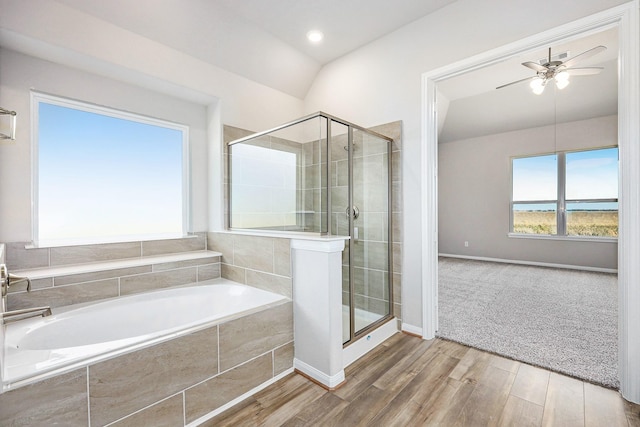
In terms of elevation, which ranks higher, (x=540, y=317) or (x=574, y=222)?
(x=574, y=222)

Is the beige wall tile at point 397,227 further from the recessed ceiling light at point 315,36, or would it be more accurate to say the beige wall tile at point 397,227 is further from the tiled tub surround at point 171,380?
the recessed ceiling light at point 315,36

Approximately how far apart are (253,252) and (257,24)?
2112mm

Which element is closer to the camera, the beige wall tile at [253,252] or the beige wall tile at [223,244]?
the beige wall tile at [253,252]

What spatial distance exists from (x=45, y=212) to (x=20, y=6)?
139 centimetres

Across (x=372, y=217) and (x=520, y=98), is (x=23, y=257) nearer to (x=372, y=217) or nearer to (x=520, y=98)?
(x=372, y=217)

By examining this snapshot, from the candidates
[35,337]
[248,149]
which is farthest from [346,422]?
[248,149]

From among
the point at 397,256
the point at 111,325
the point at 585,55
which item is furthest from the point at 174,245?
the point at 585,55

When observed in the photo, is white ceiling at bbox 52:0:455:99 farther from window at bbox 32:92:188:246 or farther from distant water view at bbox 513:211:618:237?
distant water view at bbox 513:211:618:237

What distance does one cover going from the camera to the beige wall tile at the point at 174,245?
8.63 feet

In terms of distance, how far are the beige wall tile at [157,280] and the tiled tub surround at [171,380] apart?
1.08 m

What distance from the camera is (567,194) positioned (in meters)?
5.21

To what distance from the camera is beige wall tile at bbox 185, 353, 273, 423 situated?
4.86 ft

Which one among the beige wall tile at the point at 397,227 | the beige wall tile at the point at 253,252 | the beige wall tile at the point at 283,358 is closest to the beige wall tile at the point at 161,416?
the beige wall tile at the point at 283,358

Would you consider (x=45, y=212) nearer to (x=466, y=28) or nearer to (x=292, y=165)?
(x=292, y=165)
